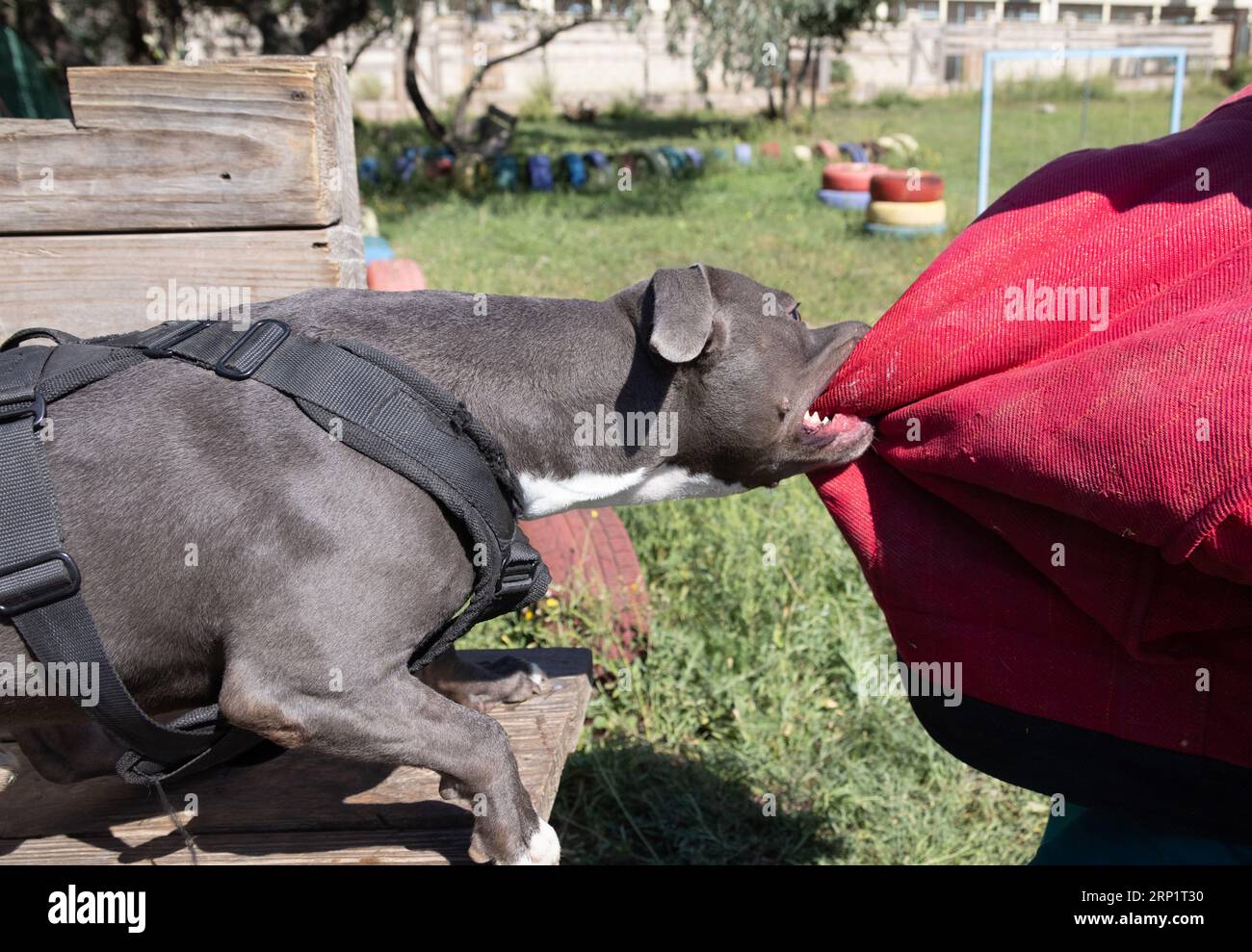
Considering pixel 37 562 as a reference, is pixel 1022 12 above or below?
above

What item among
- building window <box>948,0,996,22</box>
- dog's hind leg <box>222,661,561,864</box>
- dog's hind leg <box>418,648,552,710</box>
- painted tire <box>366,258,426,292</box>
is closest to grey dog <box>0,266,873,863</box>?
dog's hind leg <box>222,661,561,864</box>

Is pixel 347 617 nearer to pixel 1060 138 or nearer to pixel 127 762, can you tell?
pixel 127 762

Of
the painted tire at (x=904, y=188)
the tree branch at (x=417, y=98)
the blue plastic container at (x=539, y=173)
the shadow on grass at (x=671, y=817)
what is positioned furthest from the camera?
the tree branch at (x=417, y=98)

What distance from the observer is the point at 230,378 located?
7.70ft

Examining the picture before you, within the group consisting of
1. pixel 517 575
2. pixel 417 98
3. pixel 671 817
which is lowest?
pixel 671 817

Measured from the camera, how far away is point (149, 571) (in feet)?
7.64

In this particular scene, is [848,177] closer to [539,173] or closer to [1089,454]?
[539,173]

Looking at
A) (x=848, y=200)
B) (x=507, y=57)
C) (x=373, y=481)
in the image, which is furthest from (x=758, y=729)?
(x=507, y=57)

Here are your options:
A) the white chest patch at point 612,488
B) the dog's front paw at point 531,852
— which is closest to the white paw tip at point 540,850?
the dog's front paw at point 531,852

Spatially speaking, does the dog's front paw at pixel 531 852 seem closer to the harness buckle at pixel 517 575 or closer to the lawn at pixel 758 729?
the harness buckle at pixel 517 575

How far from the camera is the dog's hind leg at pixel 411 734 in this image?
→ 231 cm

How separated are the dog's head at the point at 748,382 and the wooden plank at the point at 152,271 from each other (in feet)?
3.58

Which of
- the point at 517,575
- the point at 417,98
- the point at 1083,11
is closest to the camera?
the point at 517,575

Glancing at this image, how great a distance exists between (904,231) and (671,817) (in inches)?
355
